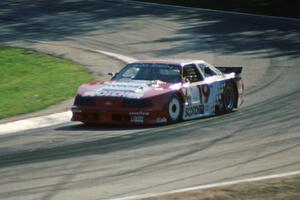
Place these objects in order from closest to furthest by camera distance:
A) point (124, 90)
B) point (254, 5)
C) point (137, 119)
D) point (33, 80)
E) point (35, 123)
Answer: point (137, 119) < point (124, 90) < point (35, 123) < point (33, 80) < point (254, 5)

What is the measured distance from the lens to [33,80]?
23.0 meters

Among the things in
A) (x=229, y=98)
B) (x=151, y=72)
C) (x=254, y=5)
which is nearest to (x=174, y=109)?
(x=151, y=72)

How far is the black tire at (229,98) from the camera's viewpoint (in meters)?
17.9

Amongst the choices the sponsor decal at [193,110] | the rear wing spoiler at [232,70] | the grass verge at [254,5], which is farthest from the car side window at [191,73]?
the grass verge at [254,5]

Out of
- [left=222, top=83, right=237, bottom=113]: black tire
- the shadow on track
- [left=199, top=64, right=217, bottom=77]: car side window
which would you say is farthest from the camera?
the shadow on track

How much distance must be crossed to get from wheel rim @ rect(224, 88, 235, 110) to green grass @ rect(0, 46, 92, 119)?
4.07 m

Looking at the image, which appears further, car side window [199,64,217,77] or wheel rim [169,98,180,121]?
car side window [199,64,217,77]

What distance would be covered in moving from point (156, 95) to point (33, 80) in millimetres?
8186

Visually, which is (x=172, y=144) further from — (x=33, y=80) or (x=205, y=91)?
(x=33, y=80)

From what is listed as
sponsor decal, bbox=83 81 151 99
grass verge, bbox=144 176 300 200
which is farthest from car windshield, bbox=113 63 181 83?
grass verge, bbox=144 176 300 200

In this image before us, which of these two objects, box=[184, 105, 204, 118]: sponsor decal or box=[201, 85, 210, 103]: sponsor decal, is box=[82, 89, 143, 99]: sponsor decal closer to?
box=[184, 105, 204, 118]: sponsor decal

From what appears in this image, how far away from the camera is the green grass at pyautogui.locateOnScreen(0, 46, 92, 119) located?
19.4 metres

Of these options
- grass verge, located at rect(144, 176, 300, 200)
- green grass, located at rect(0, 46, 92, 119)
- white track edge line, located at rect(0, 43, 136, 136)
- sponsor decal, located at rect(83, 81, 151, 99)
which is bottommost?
green grass, located at rect(0, 46, 92, 119)

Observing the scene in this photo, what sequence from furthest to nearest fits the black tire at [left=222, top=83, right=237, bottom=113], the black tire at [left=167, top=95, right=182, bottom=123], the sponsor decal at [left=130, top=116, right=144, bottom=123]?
1. the black tire at [left=222, top=83, right=237, bottom=113]
2. the black tire at [left=167, top=95, right=182, bottom=123]
3. the sponsor decal at [left=130, top=116, right=144, bottom=123]
